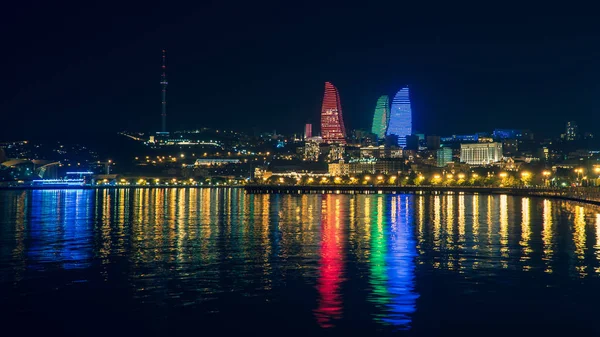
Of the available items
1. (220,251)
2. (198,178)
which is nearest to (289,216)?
Result: (220,251)

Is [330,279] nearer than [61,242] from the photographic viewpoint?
Yes

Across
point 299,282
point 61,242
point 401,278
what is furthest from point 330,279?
point 61,242

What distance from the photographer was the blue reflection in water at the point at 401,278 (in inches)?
661

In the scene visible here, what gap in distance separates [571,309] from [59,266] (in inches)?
580

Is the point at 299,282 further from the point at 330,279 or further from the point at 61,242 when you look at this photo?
the point at 61,242

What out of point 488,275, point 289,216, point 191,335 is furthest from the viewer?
point 289,216

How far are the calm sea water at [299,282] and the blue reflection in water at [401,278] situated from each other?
0.05 metres

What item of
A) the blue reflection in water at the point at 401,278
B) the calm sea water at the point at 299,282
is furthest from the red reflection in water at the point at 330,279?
the blue reflection in water at the point at 401,278

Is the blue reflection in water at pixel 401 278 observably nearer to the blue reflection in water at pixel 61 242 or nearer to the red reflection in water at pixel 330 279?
the red reflection in water at pixel 330 279

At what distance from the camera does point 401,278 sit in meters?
21.8

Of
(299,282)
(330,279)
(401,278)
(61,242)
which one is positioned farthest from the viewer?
(61,242)

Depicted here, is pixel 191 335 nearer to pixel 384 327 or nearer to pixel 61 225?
pixel 384 327

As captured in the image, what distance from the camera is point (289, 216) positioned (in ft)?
168

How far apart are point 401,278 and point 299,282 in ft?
9.42
